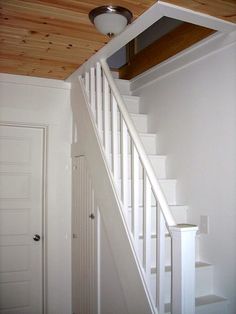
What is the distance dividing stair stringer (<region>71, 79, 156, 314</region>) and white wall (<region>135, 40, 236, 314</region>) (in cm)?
61

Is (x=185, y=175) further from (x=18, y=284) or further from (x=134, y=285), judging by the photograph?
(x=18, y=284)

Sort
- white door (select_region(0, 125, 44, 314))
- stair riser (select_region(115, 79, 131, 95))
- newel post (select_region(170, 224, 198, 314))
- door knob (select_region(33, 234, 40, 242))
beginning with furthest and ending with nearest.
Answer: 1. stair riser (select_region(115, 79, 131, 95))
2. door knob (select_region(33, 234, 40, 242))
3. white door (select_region(0, 125, 44, 314))
4. newel post (select_region(170, 224, 198, 314))

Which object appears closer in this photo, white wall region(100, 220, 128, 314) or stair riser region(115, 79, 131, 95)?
white wall region(100, 220, 128, 314)

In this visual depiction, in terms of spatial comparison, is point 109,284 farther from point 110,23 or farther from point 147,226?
point 110,23

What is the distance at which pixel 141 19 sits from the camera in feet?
6.41

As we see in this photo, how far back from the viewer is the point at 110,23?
187cm

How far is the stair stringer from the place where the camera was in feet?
6.79

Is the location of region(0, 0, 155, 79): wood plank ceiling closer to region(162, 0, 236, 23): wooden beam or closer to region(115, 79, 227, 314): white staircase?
region(162, 0, 236, 23): wooden beam

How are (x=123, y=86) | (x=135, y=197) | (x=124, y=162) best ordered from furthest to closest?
(x=123, y=86) → (x=124, y=162) → (x=135, y=197)

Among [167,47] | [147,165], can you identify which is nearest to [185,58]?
[167,47]

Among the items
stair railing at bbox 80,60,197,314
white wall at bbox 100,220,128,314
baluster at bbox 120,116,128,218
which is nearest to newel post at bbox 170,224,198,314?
stair railing at bbox 80,60,197,314

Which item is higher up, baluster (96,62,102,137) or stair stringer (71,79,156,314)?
baluster (96,62,102,137)

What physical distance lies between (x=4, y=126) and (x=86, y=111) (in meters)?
0.82

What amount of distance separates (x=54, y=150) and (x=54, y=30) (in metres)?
1.37
